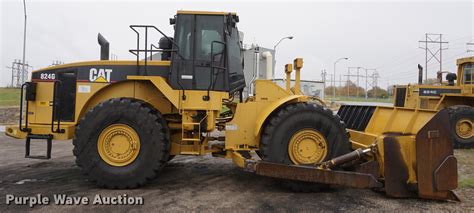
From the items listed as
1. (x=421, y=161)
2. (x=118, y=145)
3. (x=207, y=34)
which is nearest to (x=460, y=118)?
(x=421, y=161)

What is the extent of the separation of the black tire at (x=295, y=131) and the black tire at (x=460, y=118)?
285 inches

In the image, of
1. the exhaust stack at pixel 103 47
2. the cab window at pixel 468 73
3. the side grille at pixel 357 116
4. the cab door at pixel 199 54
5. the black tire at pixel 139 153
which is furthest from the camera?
the cab window at pixel 468 73

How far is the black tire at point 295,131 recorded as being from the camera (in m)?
5.07

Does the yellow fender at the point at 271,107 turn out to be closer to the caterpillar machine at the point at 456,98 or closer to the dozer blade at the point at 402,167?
the dozer blade at the point at 402,167

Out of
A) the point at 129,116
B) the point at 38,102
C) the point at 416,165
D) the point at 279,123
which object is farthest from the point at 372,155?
the point at 38,102

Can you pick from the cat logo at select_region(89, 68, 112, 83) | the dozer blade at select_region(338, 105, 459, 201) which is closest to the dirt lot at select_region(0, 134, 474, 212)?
the dozer blade at select_region(338, 105, 459, 201)

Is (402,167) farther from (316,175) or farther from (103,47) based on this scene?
(103,47)

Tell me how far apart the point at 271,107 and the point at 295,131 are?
19.2 inches

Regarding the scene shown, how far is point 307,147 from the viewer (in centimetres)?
517

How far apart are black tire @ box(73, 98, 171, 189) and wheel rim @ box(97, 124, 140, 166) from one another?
0.18 feet

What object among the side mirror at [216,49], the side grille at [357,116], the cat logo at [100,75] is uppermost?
the side mirror at [216,49]

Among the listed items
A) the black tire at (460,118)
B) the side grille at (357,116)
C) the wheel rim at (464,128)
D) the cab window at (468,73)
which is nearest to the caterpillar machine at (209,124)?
the side grille at (357,116)

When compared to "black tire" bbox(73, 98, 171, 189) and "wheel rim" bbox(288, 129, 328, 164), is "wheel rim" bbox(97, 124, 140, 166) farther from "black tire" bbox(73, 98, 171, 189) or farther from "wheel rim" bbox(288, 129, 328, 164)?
"wheel rim" bbox(288, 129, 328, 164)

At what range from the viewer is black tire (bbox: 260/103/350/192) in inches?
200
